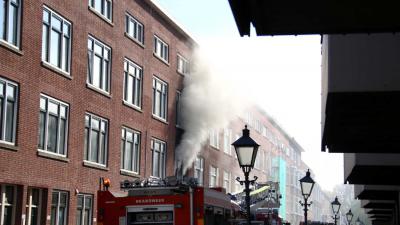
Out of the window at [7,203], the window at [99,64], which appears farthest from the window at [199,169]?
the window at [7,203]

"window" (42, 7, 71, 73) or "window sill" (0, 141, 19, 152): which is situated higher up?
"window" (42, 7, 71, 73)

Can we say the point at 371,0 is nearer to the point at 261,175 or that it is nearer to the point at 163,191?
the point at 163,191

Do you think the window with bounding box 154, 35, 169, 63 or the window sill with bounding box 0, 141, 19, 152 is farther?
the window with bounding box 154, 35, 169, 63

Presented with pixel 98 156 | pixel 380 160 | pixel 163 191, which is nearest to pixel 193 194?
pixel 163 191

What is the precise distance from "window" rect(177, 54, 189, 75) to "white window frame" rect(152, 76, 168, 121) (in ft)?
8.47

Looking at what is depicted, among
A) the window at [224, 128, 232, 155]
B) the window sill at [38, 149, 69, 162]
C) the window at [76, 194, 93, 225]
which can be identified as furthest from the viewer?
the window at [224, 128, 232, 155]

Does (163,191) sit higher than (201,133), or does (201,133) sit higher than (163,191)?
(201,133)

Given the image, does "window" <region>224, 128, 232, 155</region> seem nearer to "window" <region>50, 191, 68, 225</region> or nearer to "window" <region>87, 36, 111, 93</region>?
"window" <region>87, 36, 111, 93</region>

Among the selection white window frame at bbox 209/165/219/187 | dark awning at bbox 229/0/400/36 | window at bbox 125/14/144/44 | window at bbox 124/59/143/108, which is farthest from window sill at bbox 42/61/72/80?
white window frame at bbox 209/165/219/187

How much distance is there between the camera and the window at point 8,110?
1994cm

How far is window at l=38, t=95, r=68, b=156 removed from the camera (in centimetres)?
2227

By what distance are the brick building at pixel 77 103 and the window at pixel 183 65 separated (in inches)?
81.5

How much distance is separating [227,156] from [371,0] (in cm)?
4052

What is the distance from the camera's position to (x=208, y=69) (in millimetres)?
37562
